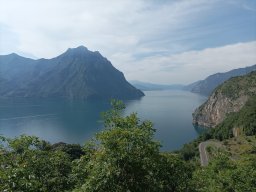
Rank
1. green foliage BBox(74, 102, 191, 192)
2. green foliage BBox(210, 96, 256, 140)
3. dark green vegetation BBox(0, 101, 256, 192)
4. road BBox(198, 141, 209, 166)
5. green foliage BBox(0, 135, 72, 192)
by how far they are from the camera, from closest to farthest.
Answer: dark green vegetation BBox(0, 101, 256, 192), green foliage BBox(74, 102, 191, 192), green foliage BBox(0, 135, 72, 192), road BBox(198, 141, 209, 166), green foliage BBox(210, 96, 256, 140)

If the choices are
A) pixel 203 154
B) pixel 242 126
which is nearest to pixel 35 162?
pixel 203 154

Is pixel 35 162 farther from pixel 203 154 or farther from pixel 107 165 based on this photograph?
pixel 203 154

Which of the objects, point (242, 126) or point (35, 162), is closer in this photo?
point (35, 162)

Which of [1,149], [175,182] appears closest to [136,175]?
[175,182]

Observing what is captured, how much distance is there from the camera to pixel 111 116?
16172mm

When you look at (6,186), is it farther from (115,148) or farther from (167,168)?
(167,168)

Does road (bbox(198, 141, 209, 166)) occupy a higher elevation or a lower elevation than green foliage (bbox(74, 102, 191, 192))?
lower

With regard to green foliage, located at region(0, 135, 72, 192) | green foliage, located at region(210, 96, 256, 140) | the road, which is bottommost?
the road

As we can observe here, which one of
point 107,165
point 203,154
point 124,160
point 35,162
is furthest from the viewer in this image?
point 203,154

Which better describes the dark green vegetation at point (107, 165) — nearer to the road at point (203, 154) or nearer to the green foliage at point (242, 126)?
the road at point (203, 154)

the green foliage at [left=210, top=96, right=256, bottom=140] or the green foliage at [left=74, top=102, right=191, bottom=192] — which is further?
the green foliage at [left=210, top=96, right=256, bottom=140]

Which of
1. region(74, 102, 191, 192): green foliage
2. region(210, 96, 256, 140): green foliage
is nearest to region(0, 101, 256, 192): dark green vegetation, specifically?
region(74, 102, 191, 192): green foliage

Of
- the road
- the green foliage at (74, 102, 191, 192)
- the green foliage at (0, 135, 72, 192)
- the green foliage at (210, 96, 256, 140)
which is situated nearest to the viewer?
the green foliage at (74, 102, 191, 192)

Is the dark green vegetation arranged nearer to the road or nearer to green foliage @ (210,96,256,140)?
the road
